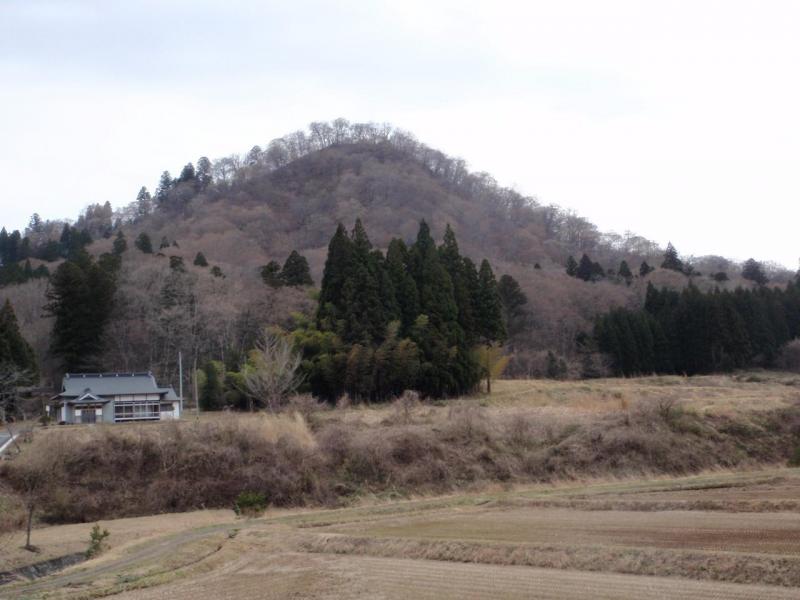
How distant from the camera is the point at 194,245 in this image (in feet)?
285

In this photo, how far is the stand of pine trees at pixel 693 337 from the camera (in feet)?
173

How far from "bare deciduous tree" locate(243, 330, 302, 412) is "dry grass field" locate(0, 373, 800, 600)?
10.4 ft

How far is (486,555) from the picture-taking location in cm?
1414

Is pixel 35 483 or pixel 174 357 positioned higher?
pixel 174 357

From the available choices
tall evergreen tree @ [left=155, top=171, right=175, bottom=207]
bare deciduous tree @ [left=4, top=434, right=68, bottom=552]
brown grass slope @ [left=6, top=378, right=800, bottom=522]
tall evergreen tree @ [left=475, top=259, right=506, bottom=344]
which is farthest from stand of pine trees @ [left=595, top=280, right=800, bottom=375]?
tall evergreen tree @ [left=155, top=171, right=175, bottom=207]

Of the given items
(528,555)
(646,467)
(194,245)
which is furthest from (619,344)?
(194,245)

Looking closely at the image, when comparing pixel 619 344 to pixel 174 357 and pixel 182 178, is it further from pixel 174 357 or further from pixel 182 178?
pixel 182 178

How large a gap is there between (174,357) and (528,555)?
38.0 m

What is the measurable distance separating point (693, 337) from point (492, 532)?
135ft

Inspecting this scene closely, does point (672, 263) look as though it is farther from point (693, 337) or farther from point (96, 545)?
point (96, 545)

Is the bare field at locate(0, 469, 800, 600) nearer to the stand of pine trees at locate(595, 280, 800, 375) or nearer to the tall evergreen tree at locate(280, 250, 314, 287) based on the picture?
the stand of pine trees at locate(595, 280, 800, 375)

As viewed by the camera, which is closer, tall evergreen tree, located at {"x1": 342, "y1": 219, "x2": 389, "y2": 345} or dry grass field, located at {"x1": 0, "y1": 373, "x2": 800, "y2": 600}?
dry grass field, located at {"x1": 0, "y1": 373, "x2": 800, "y2": 600}

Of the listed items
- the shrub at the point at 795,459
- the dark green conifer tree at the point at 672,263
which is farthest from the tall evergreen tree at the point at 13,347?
the dark green conifer tree at the point at 672,263

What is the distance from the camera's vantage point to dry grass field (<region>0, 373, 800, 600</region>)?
12.0m
